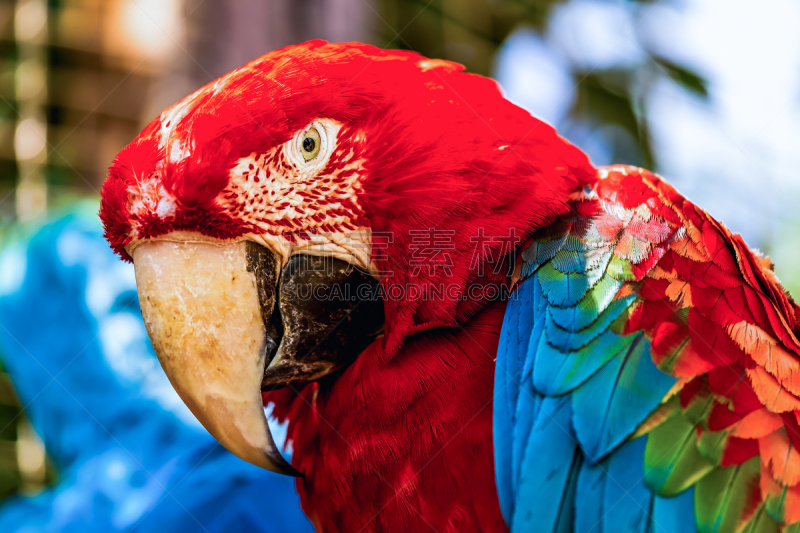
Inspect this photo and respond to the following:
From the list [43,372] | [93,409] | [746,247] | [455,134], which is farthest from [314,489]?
[43,372]

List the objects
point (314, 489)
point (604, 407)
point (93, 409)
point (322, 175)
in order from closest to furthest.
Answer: point (604, 407), point (322, 175), point (314, 489), point (93, 409)

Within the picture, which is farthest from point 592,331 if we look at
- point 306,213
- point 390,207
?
point 306,213

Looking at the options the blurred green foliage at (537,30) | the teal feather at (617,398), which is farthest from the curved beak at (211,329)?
the blurred green foliage at (537,30)

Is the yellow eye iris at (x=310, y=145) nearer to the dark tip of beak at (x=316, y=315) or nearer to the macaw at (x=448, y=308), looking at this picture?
the macaw at (x=448, y=308)

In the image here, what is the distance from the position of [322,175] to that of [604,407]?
0.60 metres

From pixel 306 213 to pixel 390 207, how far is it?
146 millimetres

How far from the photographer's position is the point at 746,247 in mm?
1103

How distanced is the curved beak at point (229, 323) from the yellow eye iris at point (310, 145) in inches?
7.1

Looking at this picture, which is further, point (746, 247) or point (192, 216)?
point (746, 247)

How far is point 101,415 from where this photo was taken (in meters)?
1.91

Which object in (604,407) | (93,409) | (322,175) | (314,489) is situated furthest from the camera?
(93,409)

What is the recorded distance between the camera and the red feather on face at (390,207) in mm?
933

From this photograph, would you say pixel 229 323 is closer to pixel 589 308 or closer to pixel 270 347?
pixel 270 347

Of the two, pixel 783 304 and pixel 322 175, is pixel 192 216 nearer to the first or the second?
pixel 322 175
